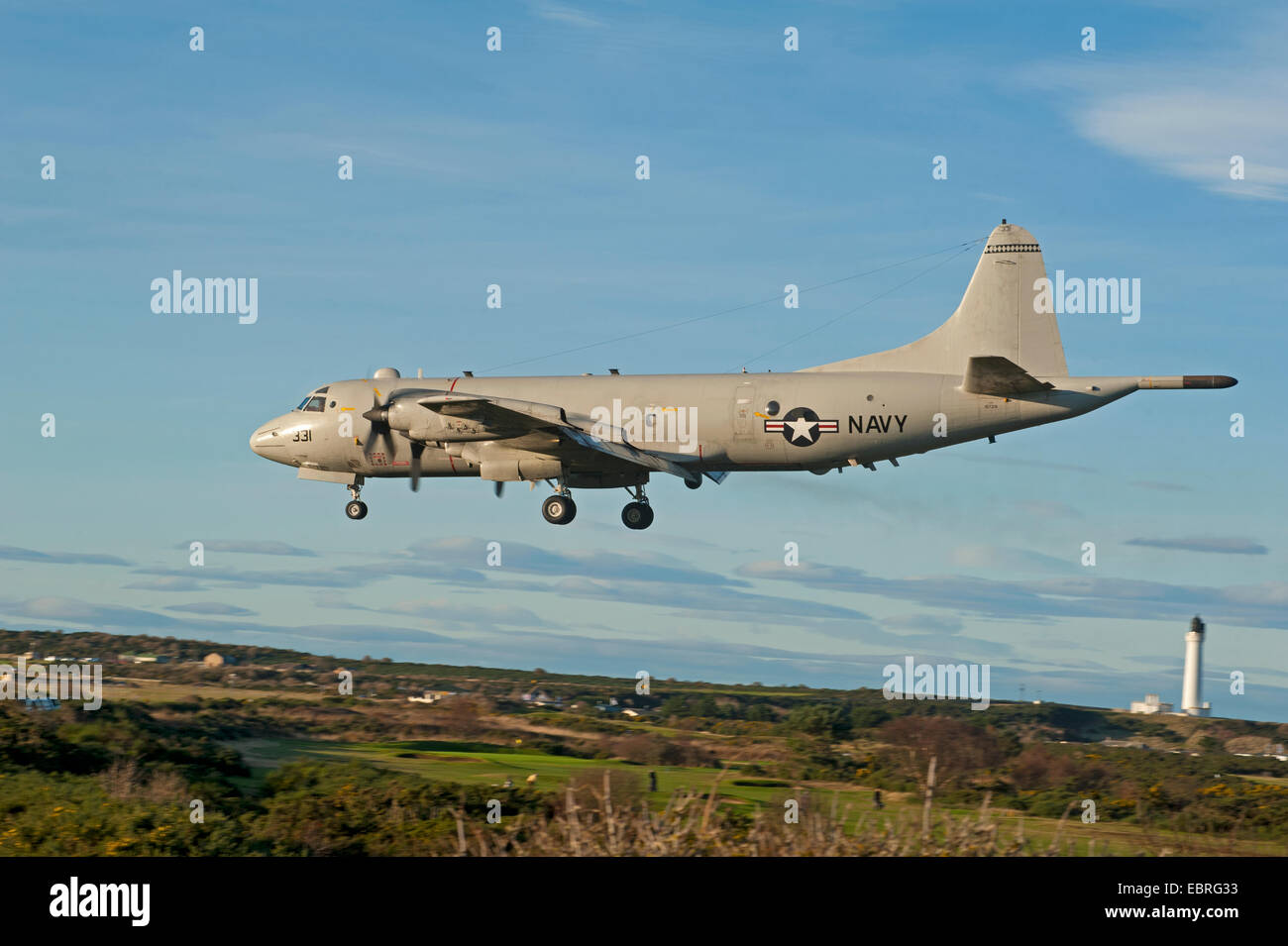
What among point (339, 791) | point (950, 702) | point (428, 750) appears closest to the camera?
point (339, 791)

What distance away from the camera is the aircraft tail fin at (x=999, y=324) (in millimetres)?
33531

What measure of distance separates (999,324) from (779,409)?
634cm

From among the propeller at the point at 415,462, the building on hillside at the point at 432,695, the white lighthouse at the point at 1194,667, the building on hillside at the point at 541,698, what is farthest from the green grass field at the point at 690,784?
the white lighthouse at the point at 1194,667

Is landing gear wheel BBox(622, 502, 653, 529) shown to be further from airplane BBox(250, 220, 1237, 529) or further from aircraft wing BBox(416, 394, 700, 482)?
aircraft wing BBox(416, 394, 700, 482)

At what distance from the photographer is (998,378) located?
3192cm

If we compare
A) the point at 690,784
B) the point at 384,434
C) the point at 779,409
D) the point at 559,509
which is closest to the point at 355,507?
the point at 384,434

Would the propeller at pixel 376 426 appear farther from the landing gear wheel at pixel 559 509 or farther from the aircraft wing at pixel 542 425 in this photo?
the landing gear wheel at pixel 559 509

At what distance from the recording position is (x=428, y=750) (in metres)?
28.2

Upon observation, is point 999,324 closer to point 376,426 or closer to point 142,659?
point 376,426

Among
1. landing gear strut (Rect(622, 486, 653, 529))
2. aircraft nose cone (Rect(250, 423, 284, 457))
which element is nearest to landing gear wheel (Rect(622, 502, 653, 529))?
landing gear strut (Rect(622, 486, 653, 529))
